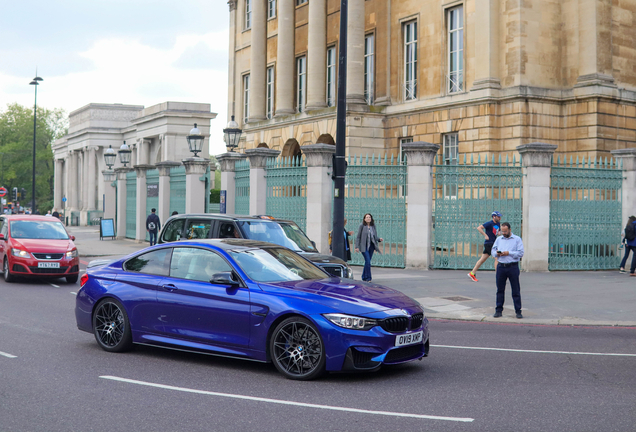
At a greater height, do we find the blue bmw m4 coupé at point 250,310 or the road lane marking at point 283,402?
the blue bmw m4 coupé at point 250,310

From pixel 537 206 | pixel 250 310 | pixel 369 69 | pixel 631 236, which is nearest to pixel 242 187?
pixel 537 206

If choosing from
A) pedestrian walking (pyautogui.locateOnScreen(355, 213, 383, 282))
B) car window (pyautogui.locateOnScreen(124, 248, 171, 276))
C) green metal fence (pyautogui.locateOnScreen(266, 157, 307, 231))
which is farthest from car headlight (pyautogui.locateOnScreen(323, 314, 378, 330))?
green metal fence (pyautogui.locateOnScreen(266, 157, 307, 231))

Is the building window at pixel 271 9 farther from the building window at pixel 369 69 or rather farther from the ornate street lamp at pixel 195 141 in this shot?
the ornate street lamp at pixel 195 141

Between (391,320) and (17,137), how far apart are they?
4346 inches

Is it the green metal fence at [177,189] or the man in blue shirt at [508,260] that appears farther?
Result: the green metal fence at [177,189]

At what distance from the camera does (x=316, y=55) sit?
33688 mm

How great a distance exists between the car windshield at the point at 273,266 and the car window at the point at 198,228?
15.7ft

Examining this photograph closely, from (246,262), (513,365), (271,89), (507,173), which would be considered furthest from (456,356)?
(271,89)

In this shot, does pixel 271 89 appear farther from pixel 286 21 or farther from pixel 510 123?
pixel 510 123

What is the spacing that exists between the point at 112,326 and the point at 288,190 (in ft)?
45.5

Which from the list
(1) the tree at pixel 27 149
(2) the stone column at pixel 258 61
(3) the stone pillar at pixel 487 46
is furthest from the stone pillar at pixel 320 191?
(1) the tree at pixel 27 149

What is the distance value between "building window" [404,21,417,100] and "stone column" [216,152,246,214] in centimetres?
922

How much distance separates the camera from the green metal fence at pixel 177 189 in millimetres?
30234

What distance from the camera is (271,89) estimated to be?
3981cm
